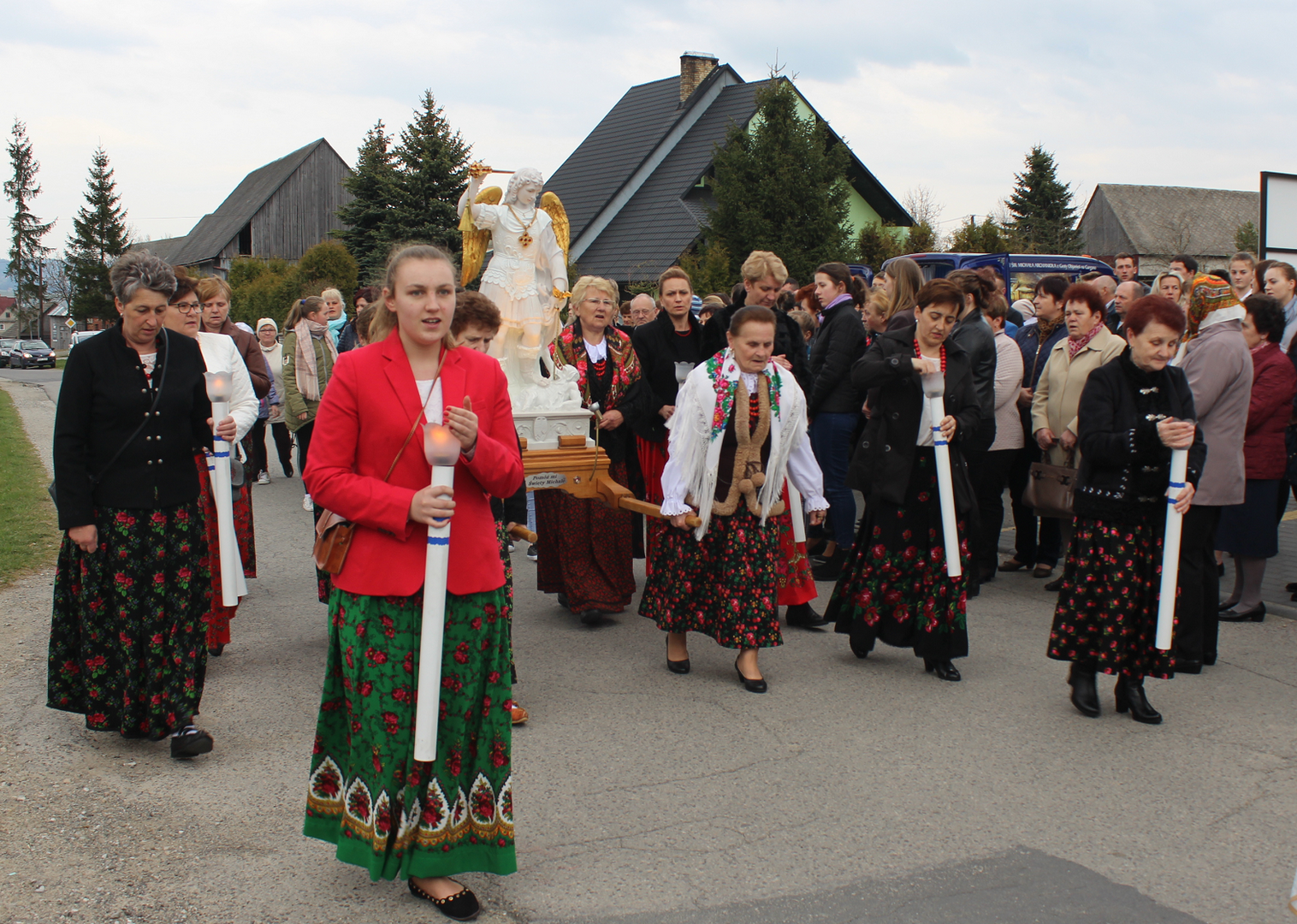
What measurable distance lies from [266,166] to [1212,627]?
6595 cm

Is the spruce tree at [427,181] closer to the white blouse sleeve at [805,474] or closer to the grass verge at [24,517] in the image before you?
the grass verge at [24,517]

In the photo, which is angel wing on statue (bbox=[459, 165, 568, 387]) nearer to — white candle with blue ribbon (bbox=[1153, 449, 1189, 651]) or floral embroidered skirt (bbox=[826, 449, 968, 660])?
floral embroidered skirt (bbox=[826, 449, 968, 660])

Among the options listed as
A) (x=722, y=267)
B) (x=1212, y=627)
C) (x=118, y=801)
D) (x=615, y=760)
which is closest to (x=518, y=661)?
(x=615, y=760)

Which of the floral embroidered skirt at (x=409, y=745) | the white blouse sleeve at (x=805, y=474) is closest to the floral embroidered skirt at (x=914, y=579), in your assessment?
the white blouse sleeve at (x=805, y=474)

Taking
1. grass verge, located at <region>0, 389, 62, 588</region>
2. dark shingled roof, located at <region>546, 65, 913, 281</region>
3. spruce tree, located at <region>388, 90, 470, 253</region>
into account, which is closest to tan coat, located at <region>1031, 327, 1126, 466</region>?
grass verge, located at <region>0, 389, 62, 588</region>

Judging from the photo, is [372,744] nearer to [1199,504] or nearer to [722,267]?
[1199,504]

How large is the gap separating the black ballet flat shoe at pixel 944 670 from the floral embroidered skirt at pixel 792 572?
98 cm

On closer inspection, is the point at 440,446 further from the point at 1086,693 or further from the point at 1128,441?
the point at 1086,693

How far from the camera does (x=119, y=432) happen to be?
13.8 feet

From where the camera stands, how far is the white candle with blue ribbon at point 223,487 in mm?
4562

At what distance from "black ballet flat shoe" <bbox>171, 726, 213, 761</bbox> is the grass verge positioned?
386 cm

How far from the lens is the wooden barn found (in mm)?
52750

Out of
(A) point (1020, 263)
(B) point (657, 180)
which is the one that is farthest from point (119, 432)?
(B) point (657, 180)

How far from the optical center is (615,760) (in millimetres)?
4316
